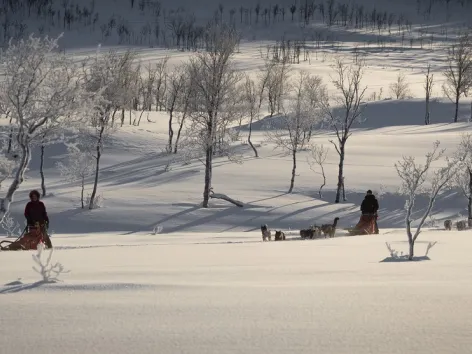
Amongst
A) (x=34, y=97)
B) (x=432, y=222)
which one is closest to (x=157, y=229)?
(x=432, y=222)

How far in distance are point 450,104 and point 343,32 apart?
125 meters

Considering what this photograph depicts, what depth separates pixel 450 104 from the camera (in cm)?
7788

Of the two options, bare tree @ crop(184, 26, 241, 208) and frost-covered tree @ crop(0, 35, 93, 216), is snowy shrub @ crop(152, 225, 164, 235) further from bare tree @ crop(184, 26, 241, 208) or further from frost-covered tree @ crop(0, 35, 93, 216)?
frost-covered tree @ crop(0, 35, 93, 216)

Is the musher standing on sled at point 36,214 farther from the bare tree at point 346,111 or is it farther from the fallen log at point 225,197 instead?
the bare tree at point 346,111

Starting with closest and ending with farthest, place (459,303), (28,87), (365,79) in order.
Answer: (459,303) < (28,87) < (365,79)

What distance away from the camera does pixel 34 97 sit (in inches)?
656

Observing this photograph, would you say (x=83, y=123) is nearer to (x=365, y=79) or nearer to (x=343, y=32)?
(x=365, y=79)

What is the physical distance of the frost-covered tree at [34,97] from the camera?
1631cm

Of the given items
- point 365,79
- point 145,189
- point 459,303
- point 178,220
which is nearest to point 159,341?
point 459,303

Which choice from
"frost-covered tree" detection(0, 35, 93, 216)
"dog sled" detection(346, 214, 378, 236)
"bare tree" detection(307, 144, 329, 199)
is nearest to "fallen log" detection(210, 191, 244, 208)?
"bare tree" detection(307, 144, 329, 199)

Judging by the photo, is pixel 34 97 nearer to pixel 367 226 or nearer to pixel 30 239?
pixel 30 239

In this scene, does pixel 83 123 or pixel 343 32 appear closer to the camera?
pixel 83 123

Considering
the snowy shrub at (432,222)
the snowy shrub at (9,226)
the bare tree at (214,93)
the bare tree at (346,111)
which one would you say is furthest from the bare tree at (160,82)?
the snowy shrub at (432,222)

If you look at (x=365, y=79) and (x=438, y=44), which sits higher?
(x=438, y=44)
